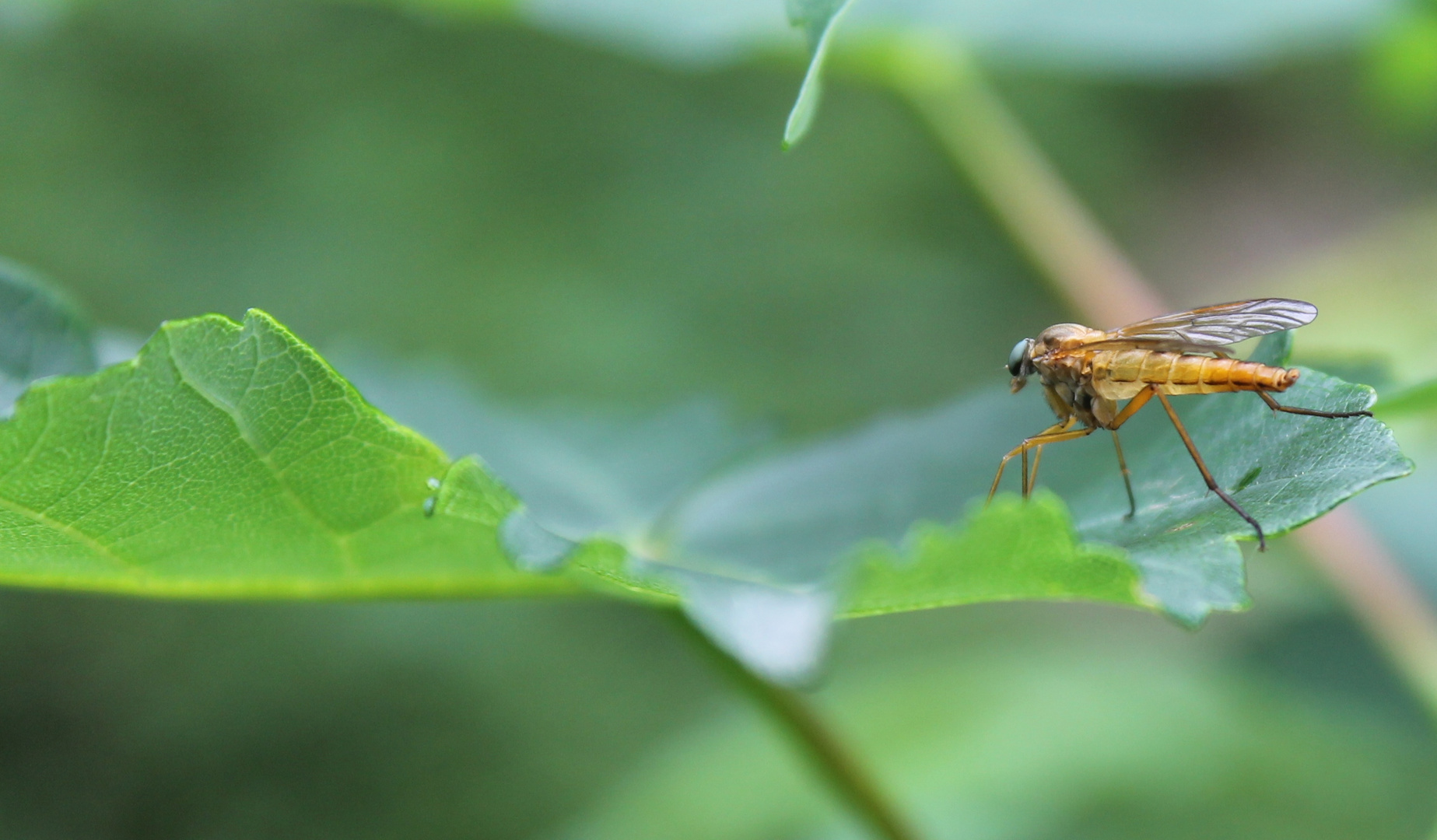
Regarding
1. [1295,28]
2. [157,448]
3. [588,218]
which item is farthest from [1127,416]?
[588,218]

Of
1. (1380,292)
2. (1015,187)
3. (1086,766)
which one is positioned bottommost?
(1086,766)

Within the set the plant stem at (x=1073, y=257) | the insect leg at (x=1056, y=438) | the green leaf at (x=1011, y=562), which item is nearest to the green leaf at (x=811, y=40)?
the green leaf at (x=1011, y=562)

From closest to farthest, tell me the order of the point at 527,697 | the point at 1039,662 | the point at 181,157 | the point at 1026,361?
1. the point at 1026,361
2. the point at 1039,662
3. the point at 527,697
4. the point at 181,157

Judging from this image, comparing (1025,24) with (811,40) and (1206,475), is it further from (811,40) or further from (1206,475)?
(811,40)

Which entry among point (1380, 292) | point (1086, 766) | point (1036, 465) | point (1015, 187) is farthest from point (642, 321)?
point (1036, 465)

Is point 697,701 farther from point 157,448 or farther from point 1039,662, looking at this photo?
point 157,448

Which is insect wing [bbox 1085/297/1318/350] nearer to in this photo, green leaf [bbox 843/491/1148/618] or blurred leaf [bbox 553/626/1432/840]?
green leaf [bbox 843/491/1148/618]
